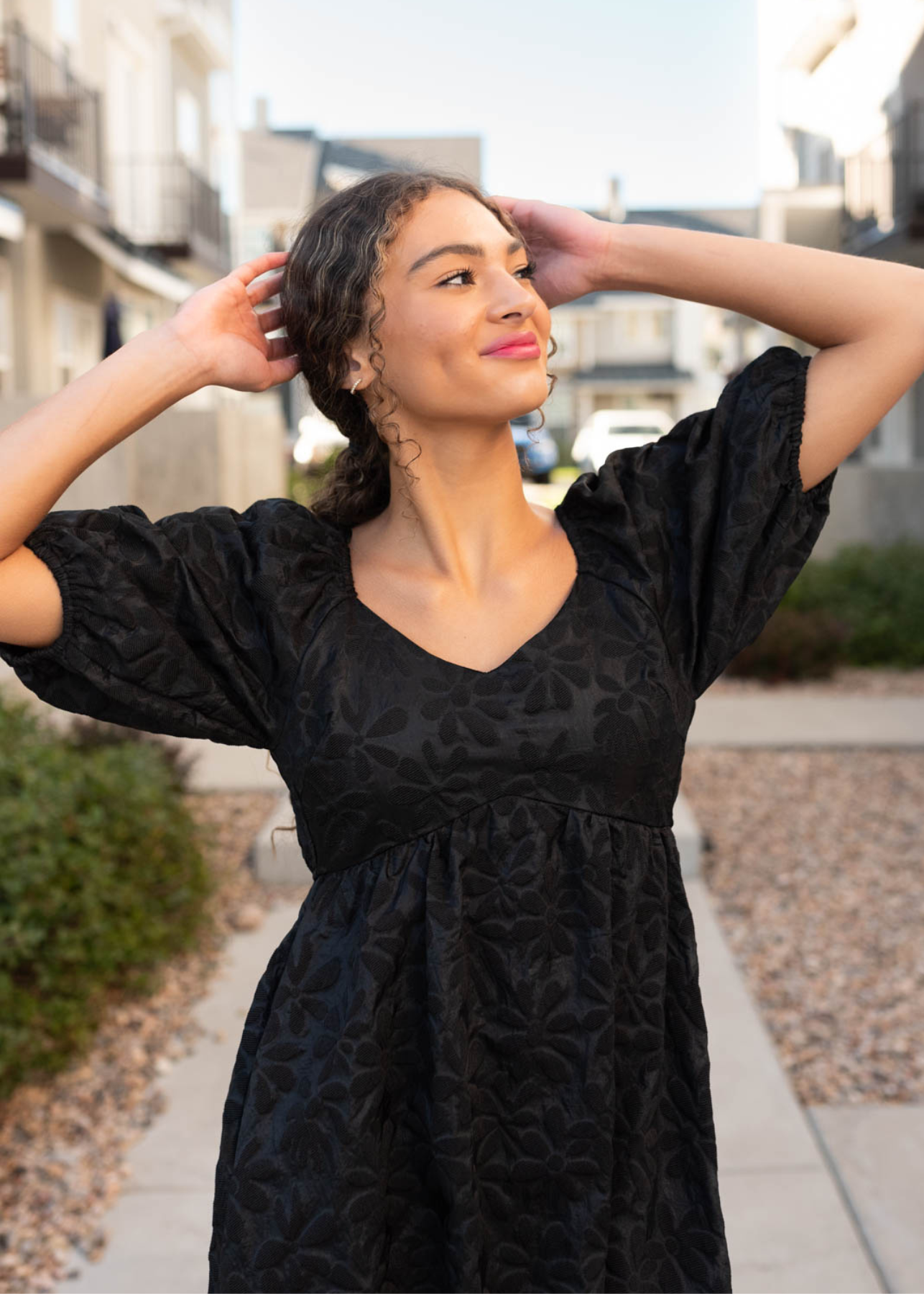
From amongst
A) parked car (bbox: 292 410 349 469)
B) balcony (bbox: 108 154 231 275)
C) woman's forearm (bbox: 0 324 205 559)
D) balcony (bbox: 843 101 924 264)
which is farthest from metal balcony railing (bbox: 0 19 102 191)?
woman's forearm (bbox: 0 324 205 559)

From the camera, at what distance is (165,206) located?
17.0m

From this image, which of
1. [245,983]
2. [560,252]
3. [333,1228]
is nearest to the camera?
[333,1228]

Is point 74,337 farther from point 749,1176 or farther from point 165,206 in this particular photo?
point 749,1176

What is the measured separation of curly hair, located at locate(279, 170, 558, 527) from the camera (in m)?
1.63

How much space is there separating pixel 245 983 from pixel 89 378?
9.91ft

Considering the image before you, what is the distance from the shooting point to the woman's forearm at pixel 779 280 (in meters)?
1.65

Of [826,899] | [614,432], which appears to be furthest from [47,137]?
[614,432]

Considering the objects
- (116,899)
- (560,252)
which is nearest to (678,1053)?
(560,252)

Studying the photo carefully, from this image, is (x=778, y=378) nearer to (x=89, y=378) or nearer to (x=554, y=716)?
(x=554, y=716)

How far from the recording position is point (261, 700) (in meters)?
1.67

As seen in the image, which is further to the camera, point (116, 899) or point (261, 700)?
point (116, 899)

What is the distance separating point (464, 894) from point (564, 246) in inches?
34.8

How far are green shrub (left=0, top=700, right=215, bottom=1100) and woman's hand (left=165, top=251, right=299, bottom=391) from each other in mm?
2122

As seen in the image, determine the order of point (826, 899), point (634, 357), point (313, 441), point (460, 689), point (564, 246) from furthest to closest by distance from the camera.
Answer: point (634, 357)
point (313, 441)
point (826, 899)
point (564, 246)
point (460, 689)
